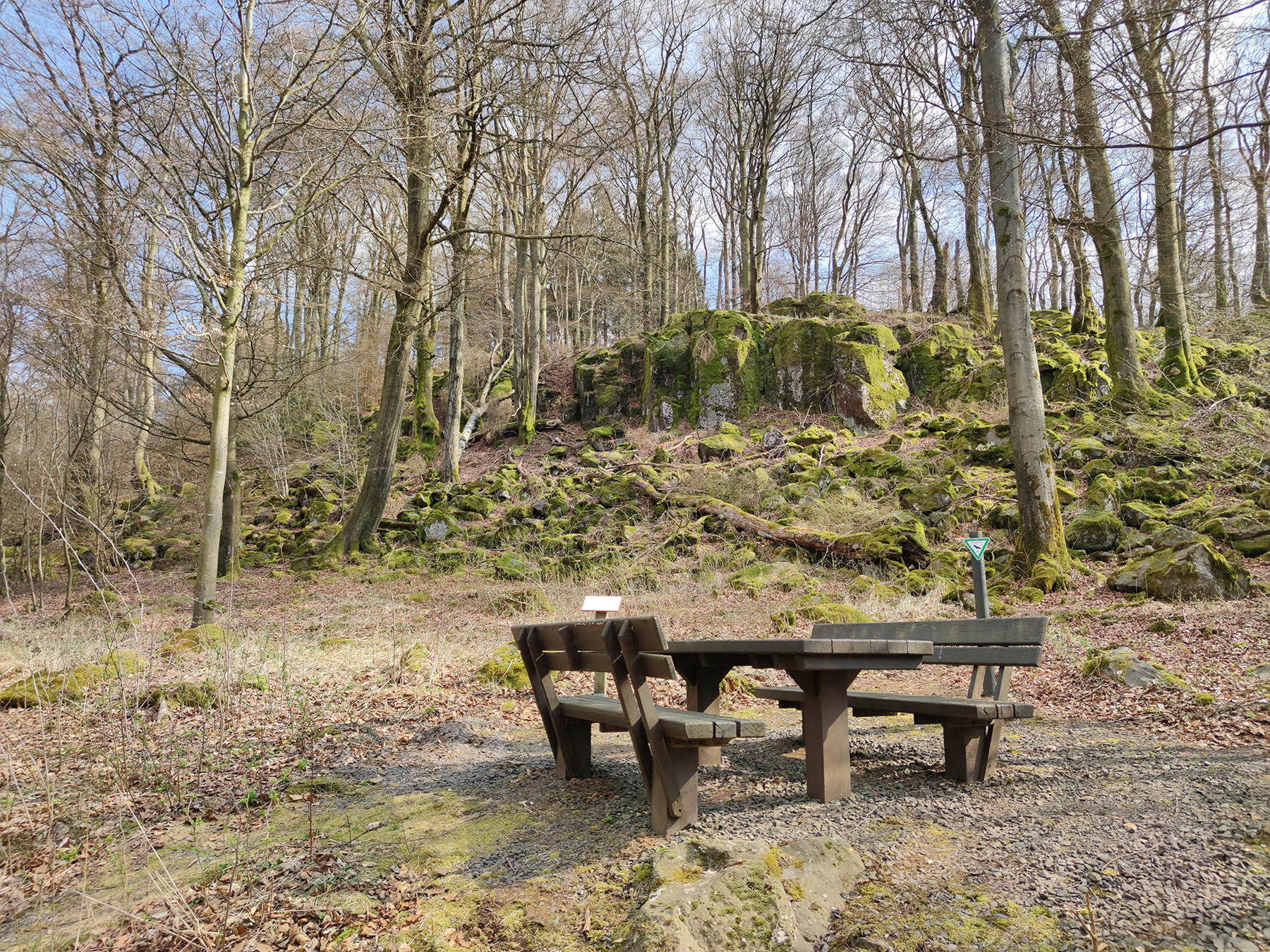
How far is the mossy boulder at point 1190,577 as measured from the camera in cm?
835

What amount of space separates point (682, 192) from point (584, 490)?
64.9 ft

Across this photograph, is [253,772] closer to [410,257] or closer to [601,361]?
[410,257]

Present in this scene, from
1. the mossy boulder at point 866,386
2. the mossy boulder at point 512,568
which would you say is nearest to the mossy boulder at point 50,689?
the mossy boulder at point 512,568

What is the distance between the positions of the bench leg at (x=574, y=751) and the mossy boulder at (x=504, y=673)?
108 inches

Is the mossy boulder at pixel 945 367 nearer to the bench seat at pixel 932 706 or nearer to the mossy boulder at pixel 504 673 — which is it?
the mossy boulder at pixel 504 673

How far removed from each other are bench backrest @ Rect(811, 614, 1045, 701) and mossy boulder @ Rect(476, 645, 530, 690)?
3.83 m

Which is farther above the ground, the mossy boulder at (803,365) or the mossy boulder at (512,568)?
the mossy boulder at (803,365)

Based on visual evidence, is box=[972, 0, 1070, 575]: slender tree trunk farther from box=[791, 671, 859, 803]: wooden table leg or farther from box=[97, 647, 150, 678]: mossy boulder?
box=[97, 647, 150, 678]: mossy boulder

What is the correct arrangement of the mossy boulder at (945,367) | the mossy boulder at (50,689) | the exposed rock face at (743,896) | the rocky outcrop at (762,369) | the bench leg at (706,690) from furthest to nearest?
the rocky outcrop at (762,369)
the mossy boulder at (945,367)
the mossy boulder at (50,689)
the bench leg at (706,690)
the exposed rock face at (743,896)

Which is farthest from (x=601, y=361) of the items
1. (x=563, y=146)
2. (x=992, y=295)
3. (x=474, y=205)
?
(x=563, y=146)

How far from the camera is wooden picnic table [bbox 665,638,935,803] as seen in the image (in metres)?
3.67

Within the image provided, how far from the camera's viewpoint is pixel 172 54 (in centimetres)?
973

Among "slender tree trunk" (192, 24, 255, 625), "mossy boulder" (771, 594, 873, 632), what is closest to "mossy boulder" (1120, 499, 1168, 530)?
"mossy boulder" (771, 594, 873, 632)

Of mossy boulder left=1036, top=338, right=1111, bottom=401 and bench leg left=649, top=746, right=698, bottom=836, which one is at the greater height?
mossy boulder left=1036, top=338, right=1111, bottom=401
